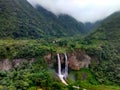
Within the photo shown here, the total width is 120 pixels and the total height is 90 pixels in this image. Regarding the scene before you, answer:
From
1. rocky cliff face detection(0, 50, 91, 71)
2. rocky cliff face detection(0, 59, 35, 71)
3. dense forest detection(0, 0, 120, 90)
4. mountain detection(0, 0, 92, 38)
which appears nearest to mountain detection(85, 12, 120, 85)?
dense forest detection(0, 0, 120, 90)

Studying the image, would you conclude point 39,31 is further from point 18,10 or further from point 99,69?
point 99,69

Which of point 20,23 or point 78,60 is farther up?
point 20,23

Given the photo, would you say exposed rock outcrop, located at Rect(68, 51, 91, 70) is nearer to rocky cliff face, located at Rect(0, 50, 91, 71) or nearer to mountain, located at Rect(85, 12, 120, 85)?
rocky cliff face, located at Rect(0, 50, 91, 71)

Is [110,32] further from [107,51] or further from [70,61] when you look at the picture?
[70,61]

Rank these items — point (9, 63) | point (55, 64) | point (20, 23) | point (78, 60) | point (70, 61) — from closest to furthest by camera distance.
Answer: point (9, 63) < point (55, 64) < point (70, 61) < point (78, 60) < point (20, 23)

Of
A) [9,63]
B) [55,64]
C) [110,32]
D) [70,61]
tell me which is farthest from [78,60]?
[110,32]

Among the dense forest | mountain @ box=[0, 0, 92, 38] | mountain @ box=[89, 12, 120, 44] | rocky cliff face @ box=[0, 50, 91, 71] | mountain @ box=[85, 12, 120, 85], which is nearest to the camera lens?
the dense forest

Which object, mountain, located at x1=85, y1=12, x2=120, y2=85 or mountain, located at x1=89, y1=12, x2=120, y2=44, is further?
mountain, located at x1=89, y1=12, x2=120, y2=44

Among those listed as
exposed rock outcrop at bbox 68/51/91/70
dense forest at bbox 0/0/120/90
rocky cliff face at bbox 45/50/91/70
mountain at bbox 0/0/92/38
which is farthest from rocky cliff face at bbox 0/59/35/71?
mountain at bbox 0/0/92/38

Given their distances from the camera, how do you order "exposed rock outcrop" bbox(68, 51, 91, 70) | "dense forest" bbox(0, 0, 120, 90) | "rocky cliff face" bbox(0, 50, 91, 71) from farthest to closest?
"exposed rock outcrop" bbox(68, 51, 91, 70)
"rocky cliff face" bbox(0, 50, 91, 71)
"dense forest" bbox(0, 0, 120, 90)

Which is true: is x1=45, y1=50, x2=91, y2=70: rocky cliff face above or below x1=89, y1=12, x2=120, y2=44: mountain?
below

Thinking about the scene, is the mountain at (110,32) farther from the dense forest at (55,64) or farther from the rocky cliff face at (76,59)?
the rocky cliff face at (76,59)
